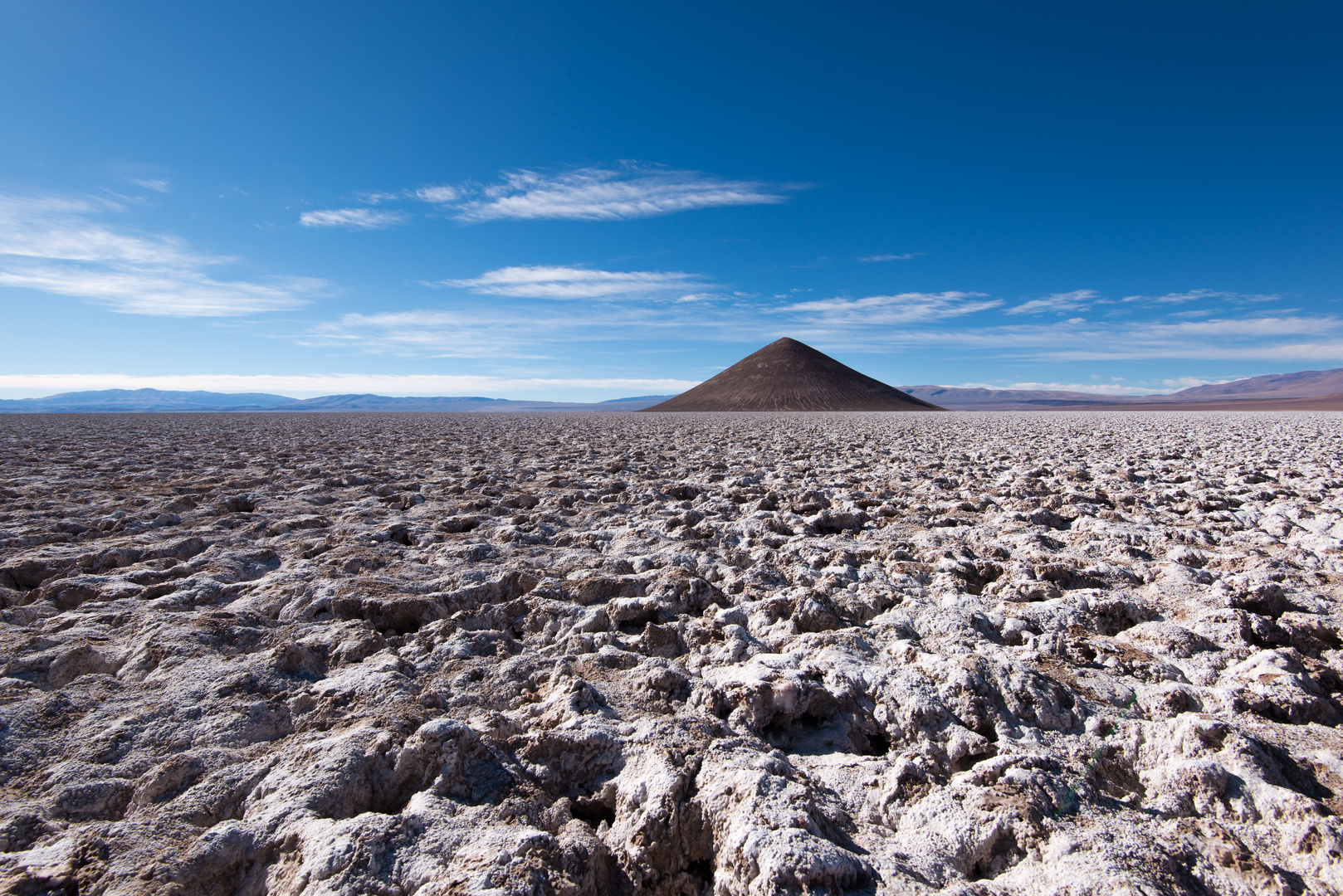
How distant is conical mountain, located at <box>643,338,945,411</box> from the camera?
84.2 metres

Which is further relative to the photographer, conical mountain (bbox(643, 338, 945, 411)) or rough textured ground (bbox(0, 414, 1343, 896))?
conical mountain (bbox(643, 338, 945, 411))

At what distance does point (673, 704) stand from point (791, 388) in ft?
294

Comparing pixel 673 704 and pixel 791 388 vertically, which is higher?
pixel 791 388

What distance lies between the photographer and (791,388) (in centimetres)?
8925

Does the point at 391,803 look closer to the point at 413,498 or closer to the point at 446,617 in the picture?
the point at 446,617

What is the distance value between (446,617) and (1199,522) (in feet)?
17.2

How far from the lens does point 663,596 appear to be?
121 inches

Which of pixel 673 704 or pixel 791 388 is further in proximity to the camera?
pixel 791 388

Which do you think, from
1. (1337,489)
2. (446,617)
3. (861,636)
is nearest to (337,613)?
(446,617)

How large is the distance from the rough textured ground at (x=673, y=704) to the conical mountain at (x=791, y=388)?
7607 cm

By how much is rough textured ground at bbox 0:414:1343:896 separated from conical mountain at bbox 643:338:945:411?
250ft

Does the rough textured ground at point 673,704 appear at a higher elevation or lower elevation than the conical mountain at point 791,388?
lower

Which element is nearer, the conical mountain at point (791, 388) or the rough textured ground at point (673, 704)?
the rough textured ground at point (673, 704)

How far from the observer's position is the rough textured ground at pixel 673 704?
1.39 meters
